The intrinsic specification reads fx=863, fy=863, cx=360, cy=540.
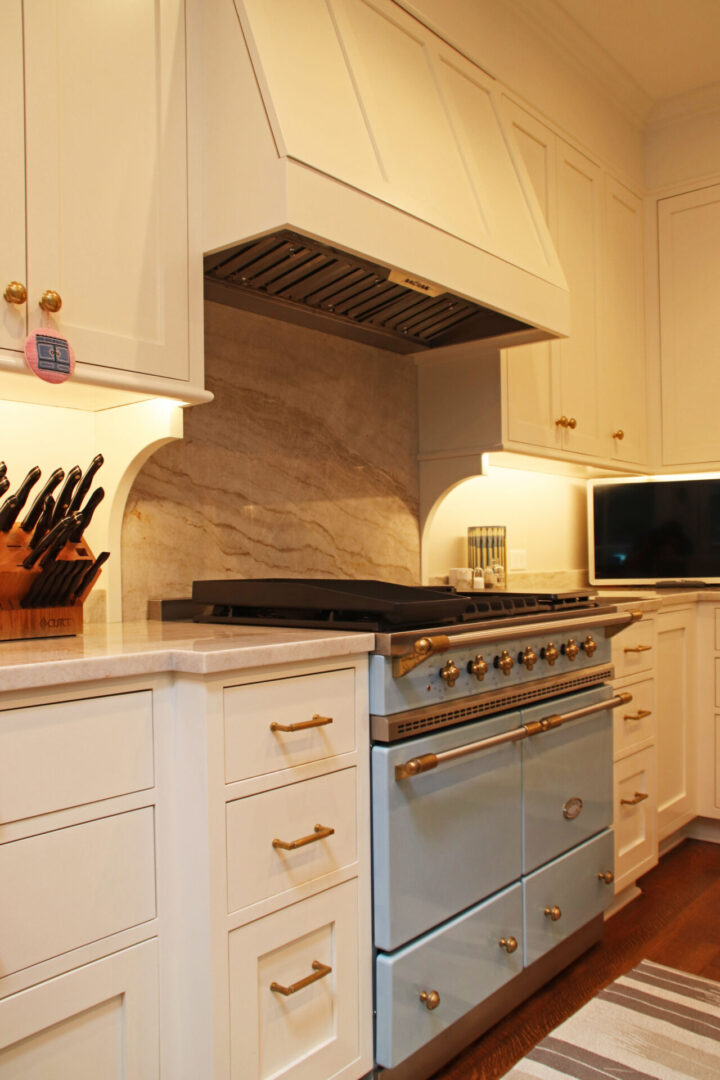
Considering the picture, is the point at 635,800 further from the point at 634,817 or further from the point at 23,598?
the point at 23,598

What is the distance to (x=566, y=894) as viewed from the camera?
6.66 ft

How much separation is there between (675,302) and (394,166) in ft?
6.42

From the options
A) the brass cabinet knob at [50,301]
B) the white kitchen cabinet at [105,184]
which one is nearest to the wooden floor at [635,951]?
the white kitchen cabinet at [105,184]

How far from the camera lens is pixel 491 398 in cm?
259

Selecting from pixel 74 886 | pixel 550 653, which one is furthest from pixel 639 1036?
pixel 74 886

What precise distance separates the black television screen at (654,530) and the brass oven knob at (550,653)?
1.58 m

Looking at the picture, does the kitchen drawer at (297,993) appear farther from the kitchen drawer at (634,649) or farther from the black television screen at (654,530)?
the black television screen at (654,530)

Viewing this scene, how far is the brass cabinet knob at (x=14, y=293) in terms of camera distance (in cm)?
139

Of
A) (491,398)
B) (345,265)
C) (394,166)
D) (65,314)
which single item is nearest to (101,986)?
(65,314)

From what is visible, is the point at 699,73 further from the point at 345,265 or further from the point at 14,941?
the point at 14,941

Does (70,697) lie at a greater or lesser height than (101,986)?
greater

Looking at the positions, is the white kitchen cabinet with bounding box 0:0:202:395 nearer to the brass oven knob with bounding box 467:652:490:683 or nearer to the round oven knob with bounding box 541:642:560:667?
the brass oven knob with bounding box 467:652:490:683

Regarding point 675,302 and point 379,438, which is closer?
point 379,438

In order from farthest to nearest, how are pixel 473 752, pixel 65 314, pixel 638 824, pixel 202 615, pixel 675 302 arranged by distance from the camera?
pixel 675 302, pixel 638 824, pixel 202 615, pixel 473 752, pixel 65 314
